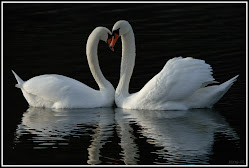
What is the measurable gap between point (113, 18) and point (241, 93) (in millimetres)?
11107

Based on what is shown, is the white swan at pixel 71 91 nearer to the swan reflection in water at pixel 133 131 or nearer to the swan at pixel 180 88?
the swan reflection in water at pixel 133 131

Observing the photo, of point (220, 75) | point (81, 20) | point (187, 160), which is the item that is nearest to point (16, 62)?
point (220, 75)

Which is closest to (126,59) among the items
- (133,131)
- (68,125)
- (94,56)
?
(94,56)

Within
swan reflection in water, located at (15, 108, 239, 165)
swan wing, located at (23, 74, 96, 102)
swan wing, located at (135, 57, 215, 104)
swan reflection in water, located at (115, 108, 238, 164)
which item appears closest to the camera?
swan reflection in water, located at (115, 108, 238, 164)

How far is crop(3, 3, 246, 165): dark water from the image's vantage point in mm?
11625

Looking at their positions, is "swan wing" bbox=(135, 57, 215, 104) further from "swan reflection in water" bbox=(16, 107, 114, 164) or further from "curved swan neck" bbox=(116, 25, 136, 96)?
"swan reflection in water" bbox=(16, 107, 114, 164)

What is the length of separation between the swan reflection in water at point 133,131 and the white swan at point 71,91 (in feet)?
0.56

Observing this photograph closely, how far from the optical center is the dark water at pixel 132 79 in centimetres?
1162

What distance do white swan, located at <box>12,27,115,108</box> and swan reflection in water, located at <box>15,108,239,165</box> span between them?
0.17m

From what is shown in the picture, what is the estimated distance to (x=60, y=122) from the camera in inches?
539

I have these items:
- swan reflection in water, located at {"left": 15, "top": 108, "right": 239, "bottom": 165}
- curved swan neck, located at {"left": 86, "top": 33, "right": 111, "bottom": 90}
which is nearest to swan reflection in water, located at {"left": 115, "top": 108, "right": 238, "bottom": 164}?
swan reflection in water, located at {"left": 15, "top": 108, "right": 239, "bottom": 165}

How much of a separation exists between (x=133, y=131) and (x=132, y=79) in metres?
4.10

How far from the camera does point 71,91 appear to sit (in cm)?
1460

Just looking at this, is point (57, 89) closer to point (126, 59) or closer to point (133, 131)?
point (126, 59)
